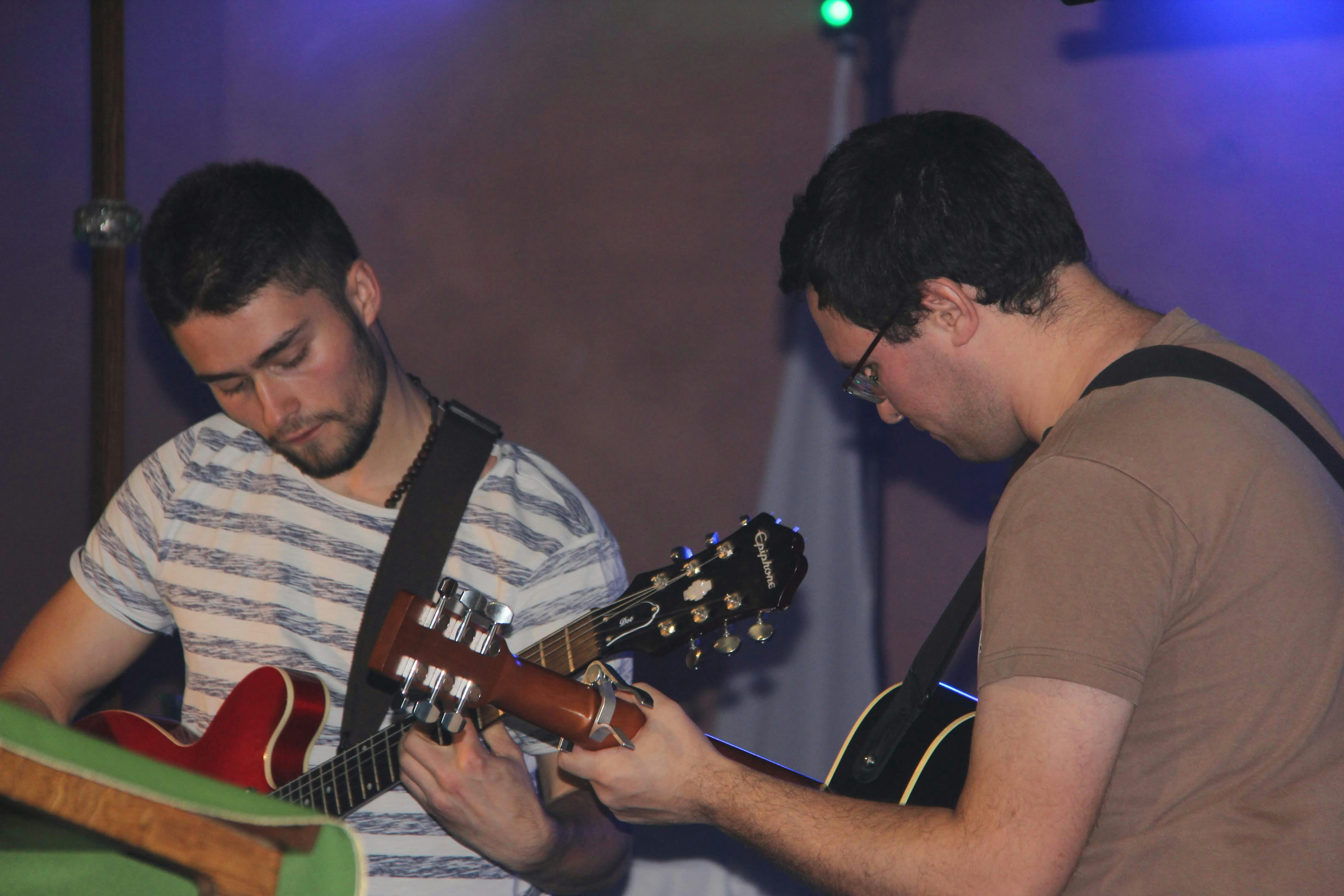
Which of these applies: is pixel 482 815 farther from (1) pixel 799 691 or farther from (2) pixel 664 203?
(2) pixel 664 203

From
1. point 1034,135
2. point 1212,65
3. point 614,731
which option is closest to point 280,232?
point 614,731

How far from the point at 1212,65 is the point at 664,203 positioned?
53.3 inches

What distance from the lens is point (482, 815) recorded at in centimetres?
173

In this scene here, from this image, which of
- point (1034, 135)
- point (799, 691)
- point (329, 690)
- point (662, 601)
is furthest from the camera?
point (799, 691)

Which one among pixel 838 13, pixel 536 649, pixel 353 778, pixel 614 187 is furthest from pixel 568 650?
pixel 838 13

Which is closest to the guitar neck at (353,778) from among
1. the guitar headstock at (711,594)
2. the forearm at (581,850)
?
the forearm at (581,850)

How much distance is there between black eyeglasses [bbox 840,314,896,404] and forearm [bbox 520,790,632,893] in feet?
2.80

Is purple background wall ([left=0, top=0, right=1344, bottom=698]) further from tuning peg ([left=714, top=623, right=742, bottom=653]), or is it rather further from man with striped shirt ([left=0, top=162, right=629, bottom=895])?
tuning peg ([left=714, top=623, right=742, bottom=653])

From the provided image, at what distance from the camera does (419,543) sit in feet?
6.64

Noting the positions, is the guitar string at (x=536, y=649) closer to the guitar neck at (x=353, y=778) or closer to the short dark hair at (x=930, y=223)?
the guitar neck at (x=353, y=778)

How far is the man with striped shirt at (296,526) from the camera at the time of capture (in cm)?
192

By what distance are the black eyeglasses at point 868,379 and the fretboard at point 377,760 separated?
0.52 m

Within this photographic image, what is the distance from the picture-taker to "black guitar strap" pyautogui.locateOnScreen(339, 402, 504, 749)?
76.9 inches

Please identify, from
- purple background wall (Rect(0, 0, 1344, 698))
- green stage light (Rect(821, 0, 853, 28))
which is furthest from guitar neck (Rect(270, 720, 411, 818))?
green stage light (Rect(821, 0, 853, 28))
